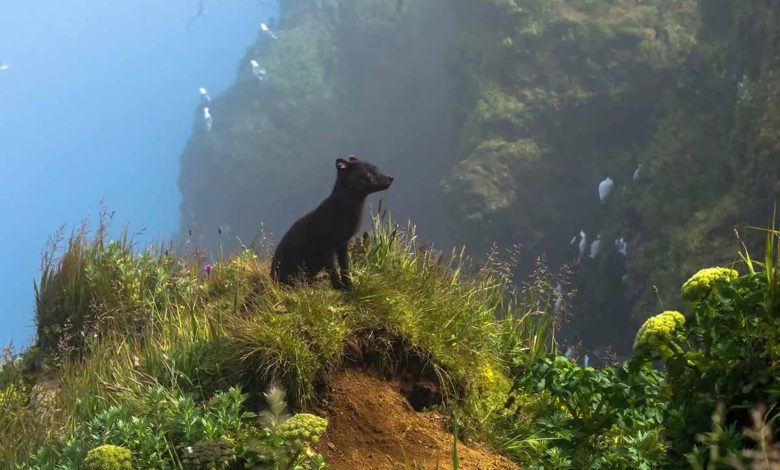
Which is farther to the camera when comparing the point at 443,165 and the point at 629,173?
the point at 443,165

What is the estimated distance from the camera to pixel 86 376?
5.21 metres

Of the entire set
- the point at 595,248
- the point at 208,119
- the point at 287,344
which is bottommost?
the point at 595,248

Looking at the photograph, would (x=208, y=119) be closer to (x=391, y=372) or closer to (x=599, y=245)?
(x=599, y=245)

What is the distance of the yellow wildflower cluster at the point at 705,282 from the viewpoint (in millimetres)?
3096

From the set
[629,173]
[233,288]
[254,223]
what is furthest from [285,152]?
[233,288]

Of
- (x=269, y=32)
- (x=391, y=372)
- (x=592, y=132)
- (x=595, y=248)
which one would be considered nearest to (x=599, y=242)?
(x=595, y=248)

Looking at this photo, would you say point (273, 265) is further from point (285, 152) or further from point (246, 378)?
point (285, 152)

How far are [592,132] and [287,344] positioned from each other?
99.4 feet

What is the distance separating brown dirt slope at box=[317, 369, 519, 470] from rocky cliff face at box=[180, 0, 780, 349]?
15.8 m

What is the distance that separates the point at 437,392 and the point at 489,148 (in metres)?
28.9

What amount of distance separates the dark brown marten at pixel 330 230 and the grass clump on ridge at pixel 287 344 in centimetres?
19

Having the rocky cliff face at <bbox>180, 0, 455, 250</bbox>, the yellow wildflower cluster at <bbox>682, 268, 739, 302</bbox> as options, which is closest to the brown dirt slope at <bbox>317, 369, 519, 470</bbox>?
the yellow wildflower cluster at <bbox>682, 268, 739, 302</bbox>

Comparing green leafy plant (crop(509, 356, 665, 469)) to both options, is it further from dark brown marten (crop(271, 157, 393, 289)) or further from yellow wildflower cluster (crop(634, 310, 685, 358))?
dark brown marten (crop(271, 157, 393, 289))

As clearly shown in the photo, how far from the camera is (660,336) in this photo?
3.06 m
